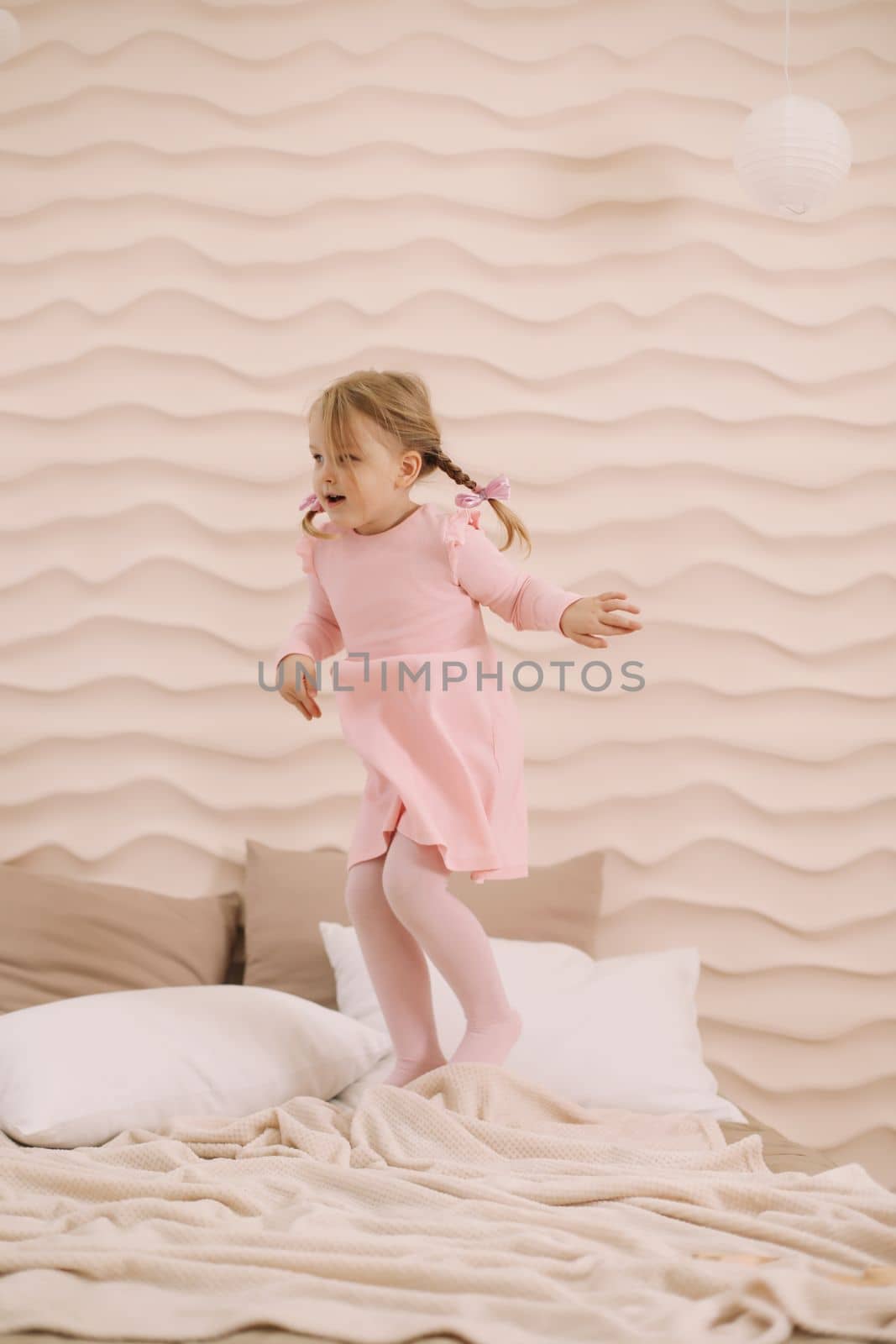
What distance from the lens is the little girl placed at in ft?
5.15

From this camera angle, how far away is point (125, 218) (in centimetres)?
242

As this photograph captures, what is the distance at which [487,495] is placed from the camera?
167 centimetres

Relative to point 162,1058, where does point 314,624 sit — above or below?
above

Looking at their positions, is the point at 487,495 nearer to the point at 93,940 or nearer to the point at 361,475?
the point at 361,475

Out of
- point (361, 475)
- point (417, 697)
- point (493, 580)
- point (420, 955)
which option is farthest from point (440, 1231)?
point (361, 475)

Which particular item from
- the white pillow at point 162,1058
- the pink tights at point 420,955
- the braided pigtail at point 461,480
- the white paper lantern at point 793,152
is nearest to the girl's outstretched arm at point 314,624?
the braided pigtail at point 461,480

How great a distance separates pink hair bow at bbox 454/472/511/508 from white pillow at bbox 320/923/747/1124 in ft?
2.31

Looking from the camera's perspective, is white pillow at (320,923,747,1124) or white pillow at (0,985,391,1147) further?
white pillow at (320,923,747,1124)

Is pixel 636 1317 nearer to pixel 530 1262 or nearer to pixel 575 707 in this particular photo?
pixel 530 1262

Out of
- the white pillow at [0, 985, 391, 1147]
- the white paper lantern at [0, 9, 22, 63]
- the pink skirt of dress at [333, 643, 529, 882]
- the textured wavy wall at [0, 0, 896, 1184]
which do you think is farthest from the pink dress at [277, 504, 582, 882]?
the white paper lantern at [0, 9, 22, 63]

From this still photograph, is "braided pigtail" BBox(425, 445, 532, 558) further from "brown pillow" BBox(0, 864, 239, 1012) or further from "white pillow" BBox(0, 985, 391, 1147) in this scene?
"brown pillow" BBox(0, 864, 239, 1012)

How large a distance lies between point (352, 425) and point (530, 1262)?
1012mm

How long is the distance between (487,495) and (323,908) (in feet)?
2.74

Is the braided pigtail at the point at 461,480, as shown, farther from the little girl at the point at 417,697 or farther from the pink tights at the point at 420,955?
the pink tights at the point at 420,955
